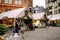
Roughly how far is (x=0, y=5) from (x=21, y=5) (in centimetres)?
632

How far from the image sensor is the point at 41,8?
9919 centimetres

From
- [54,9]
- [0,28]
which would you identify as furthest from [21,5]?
[0,28]

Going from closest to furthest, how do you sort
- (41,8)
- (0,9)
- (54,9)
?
(0,9), (54,9), (41,8)

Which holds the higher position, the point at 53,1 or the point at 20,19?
the point at 53,1

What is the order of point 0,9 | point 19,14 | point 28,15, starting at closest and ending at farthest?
1. point 19,14
2. point 28,15
3. point 0,9

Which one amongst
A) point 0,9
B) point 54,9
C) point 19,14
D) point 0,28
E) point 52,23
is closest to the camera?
point 0,28

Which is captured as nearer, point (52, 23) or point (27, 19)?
point (27, 19)

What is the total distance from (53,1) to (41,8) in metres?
22.5

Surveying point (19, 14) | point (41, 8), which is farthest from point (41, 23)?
point (41, 8)

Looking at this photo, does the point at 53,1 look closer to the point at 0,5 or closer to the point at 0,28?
the point at 0,5

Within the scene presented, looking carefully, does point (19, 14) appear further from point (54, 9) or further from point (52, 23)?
point (54, 9)

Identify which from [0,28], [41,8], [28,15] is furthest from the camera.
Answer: [41,8]

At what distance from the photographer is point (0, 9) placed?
5109 cm

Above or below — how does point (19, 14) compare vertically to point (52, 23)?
above
